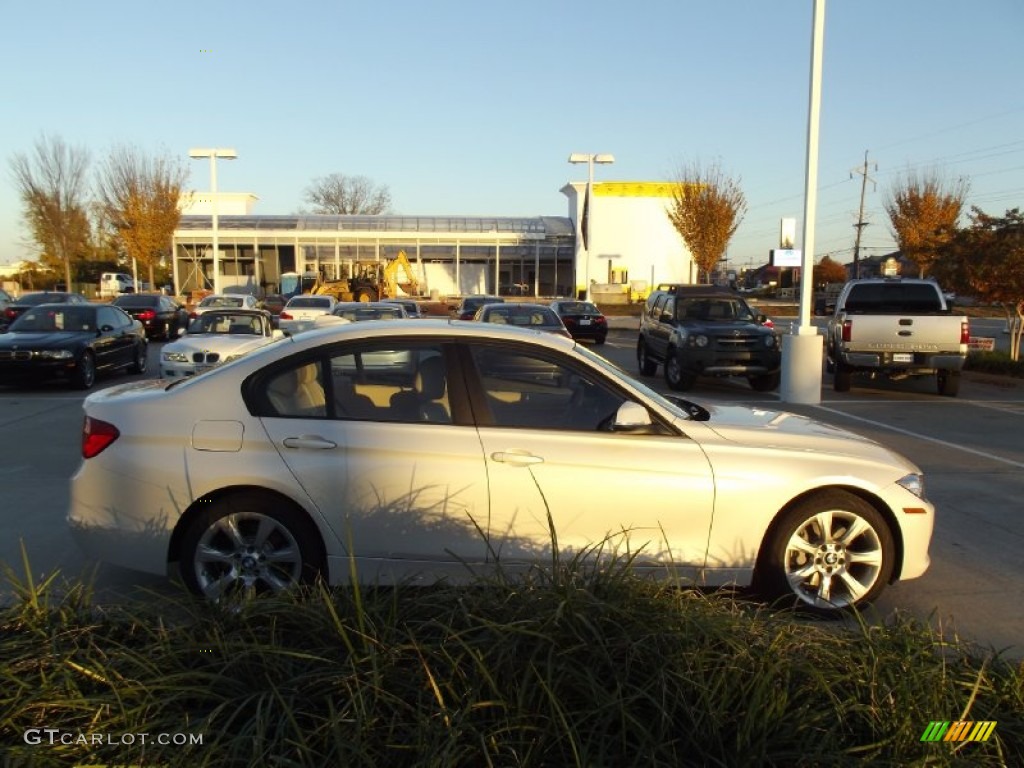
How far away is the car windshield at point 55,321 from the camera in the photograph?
14.8m

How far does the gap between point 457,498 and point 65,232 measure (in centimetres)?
4614

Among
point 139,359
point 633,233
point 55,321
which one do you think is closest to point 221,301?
point 139,359

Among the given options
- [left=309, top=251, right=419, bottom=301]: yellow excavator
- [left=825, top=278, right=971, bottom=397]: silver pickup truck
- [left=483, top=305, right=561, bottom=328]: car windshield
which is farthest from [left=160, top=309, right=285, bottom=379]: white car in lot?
[left=309, top=251, right=419, bottom=301]: yellow excavator

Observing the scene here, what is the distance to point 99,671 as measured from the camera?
2732 mm

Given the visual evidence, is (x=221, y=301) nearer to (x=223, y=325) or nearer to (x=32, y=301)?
(x=32, y=301)

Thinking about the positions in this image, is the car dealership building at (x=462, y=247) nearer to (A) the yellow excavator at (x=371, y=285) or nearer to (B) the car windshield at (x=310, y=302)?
(A) the yellow excavator at (x=371, y=285)

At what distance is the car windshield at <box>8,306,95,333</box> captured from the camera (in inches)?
581

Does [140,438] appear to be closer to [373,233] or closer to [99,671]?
[99,671]

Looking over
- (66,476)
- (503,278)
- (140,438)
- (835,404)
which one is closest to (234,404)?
(140,438)

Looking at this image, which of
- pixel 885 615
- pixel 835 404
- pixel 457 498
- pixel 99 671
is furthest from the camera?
pixel 835 404

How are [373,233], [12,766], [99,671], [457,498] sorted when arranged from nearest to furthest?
1. [12,766]
2. [99,671]
3. [457,498]
4. [373,233]

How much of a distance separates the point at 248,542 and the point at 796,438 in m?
3.00

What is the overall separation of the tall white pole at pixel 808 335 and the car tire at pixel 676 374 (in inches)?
66.9

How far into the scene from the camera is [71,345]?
13820 millimetres
